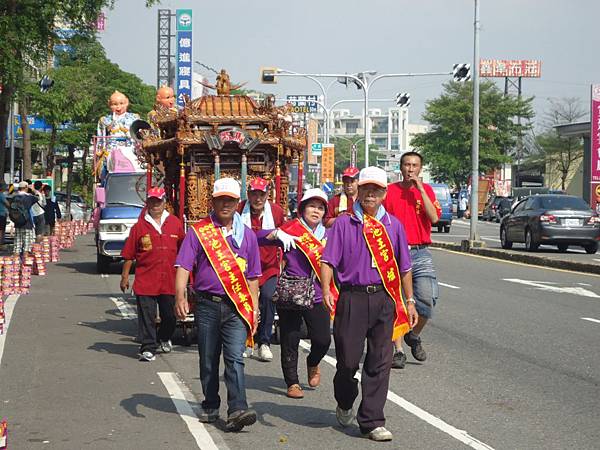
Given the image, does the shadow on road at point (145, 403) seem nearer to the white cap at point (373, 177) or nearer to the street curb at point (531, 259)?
the white cap at point (373, 177)


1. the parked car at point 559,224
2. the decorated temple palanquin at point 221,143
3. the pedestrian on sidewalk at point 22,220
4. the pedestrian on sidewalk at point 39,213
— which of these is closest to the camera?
the decorated temple palanquin at point 221,143

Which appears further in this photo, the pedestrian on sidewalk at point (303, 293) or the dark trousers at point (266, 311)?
the dark trousers at point (266, 311)

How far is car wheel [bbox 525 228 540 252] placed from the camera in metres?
29.0

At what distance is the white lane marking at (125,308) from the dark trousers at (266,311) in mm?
3995

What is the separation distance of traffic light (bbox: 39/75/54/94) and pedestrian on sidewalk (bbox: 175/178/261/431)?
36.0 m

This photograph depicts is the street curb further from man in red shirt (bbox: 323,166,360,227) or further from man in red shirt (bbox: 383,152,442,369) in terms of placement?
man in red shirt (bbox: 383,152,442,369)

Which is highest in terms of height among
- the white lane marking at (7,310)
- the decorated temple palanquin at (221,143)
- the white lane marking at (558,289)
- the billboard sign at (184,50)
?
the billboard sign at (184,50)

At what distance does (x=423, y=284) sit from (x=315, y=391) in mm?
1728

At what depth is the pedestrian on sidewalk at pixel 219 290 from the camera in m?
7.95

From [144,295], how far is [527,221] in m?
19.7

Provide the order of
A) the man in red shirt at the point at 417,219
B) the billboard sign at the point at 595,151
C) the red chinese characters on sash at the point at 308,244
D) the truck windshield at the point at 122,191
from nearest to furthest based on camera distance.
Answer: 1. the red chinese characters on sash at the point at 308,244
2. the man in red shirt at the point at 417,219
3. the truck windshield at the point at 122,191
4. the billboard sign at the point at 595,151

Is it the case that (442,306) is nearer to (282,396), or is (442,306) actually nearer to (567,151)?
(282,396)

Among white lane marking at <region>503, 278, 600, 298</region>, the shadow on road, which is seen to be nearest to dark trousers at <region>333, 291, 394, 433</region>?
the shadow on road

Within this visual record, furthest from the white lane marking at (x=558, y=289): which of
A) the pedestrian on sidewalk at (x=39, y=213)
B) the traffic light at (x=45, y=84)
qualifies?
the traffic light at (x=45, y=84)
